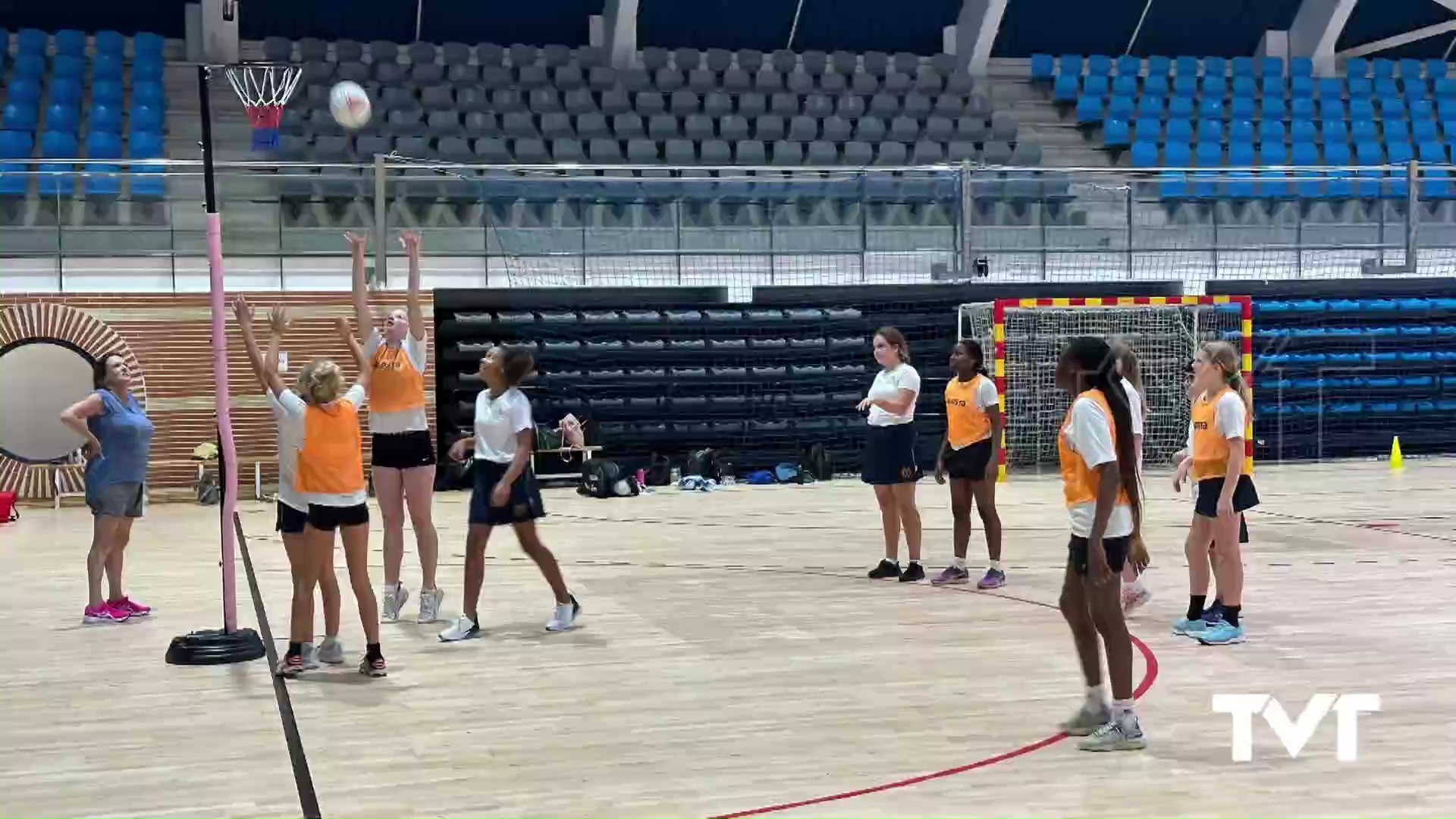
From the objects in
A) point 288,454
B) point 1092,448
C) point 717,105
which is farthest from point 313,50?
point 1092,448

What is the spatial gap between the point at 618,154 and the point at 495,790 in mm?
18085

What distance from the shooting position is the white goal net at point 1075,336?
1898 centimetres

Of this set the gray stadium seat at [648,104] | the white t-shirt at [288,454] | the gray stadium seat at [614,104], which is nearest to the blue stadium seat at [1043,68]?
the gray stadium seat at [648,104]

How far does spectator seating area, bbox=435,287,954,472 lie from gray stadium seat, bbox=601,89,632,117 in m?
5.87

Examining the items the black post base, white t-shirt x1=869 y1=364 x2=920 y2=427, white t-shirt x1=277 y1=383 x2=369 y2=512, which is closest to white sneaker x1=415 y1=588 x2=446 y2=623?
the black post base

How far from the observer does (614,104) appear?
24.1 m

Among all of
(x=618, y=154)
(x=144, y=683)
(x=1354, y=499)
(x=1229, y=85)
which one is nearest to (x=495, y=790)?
(x=144, y=683)

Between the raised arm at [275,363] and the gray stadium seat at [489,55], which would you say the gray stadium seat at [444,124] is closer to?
the gray stadium seat at [489,55]

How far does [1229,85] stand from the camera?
27.5 m

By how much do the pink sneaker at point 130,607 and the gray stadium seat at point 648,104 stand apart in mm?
15838

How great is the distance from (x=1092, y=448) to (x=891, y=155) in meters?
18.5

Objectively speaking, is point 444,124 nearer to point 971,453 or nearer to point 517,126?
point 517,126

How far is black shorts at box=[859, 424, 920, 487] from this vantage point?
33.5 feet

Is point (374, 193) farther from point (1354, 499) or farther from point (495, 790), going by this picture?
point (495, 790)
